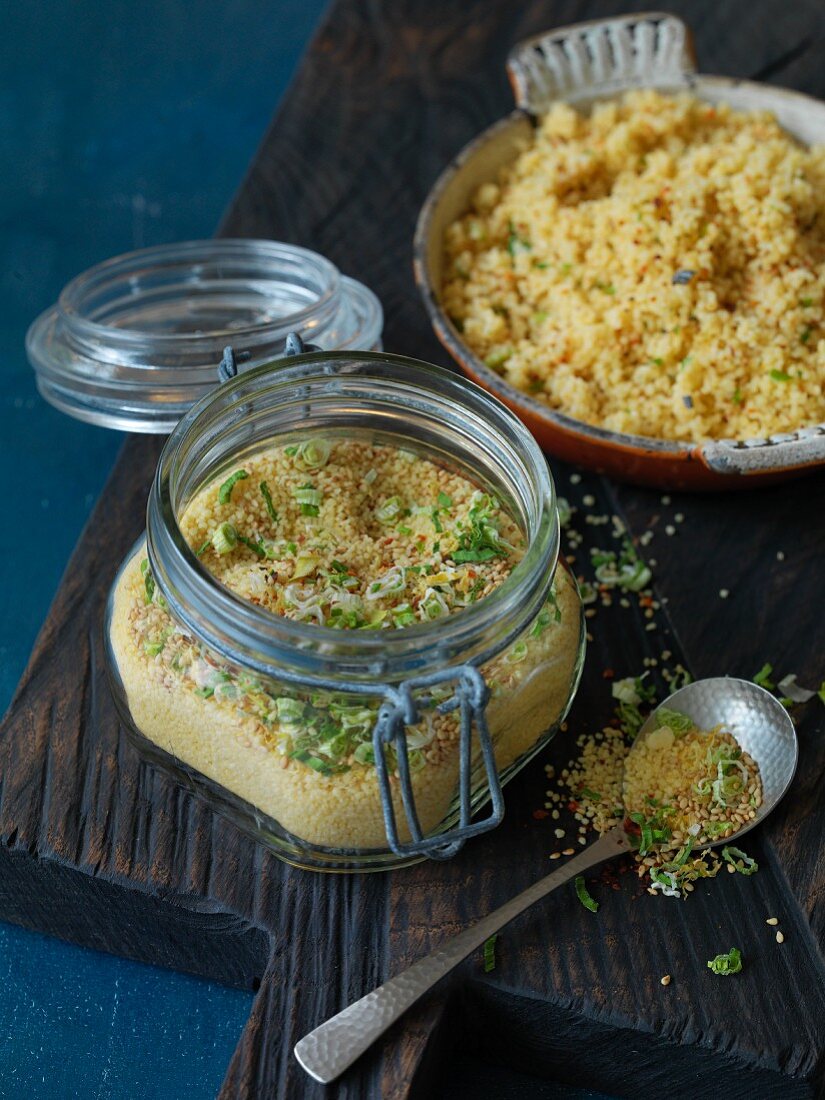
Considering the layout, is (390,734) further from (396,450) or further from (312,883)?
(396,450)

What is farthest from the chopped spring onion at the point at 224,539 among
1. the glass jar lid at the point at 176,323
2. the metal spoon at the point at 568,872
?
the metal spoon at the point at 568,872

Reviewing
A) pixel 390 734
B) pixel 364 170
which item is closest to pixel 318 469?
pixel 390 734

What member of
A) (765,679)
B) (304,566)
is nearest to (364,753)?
(304,566)

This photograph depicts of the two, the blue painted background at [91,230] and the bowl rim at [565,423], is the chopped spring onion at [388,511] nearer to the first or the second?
the bowl rim at [565,423]

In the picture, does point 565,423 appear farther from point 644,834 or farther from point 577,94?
point 577,94

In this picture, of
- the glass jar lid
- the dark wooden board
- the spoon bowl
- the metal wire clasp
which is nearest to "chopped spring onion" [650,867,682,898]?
the dark wooden board
